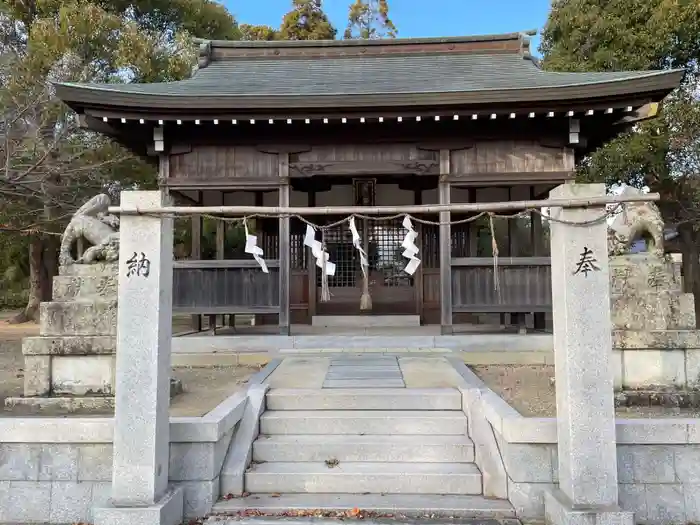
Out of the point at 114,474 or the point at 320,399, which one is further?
the point at 320,399

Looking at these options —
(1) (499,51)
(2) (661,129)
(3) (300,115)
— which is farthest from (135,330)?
(2) (661,129)

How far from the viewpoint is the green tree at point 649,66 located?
41.4 feet

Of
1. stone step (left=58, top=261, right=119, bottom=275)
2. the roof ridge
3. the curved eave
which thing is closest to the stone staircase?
stone step (left=58, top=261, right=119, bottom=275)

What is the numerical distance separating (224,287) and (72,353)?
3422 mm

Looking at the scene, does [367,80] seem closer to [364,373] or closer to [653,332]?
[364,373]

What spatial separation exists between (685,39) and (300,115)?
11780 millimetres

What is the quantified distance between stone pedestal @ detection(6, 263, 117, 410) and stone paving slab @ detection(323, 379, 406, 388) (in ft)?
8.68

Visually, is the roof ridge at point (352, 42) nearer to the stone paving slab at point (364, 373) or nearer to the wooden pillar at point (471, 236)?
the wooden pillar at point (471, 236)

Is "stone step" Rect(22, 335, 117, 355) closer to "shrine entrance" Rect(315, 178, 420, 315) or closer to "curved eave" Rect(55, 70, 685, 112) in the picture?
"curved eave" Rect(55, 70, 685, 112)

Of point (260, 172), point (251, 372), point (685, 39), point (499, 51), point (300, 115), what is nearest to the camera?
point (251, 372)

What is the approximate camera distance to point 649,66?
42.9 feet

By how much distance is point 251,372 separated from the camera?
25.0 ft

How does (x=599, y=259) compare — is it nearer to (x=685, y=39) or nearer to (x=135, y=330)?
(x=135, y=330)

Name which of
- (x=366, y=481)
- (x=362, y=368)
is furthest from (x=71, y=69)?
(x=366, y=481)
